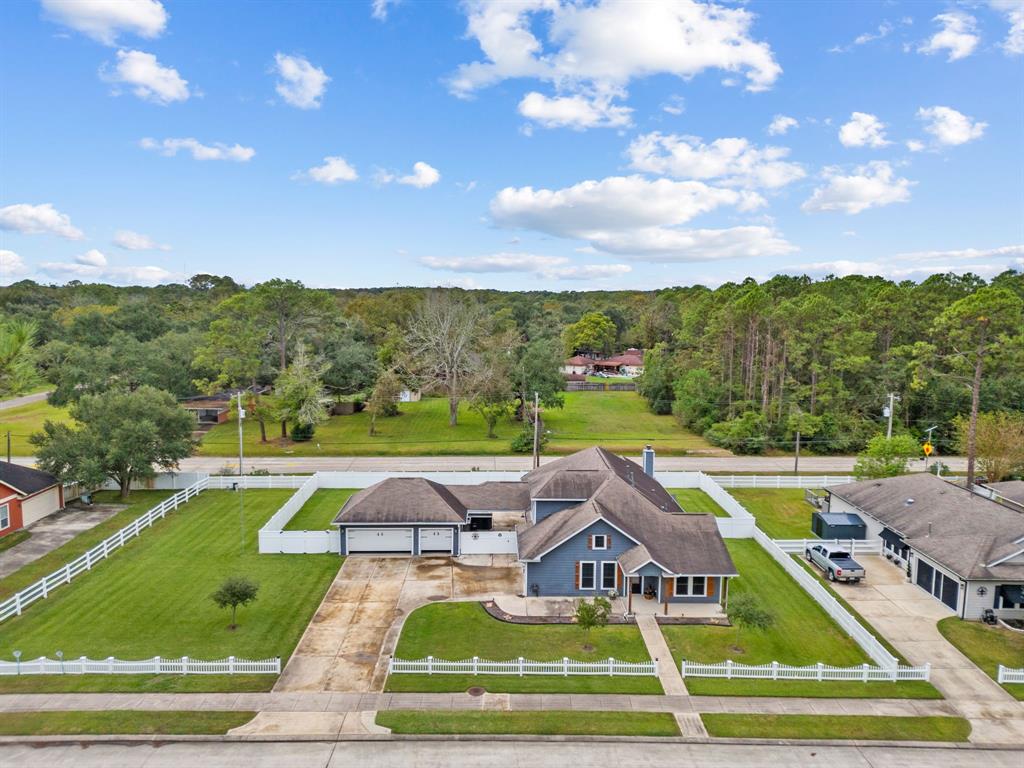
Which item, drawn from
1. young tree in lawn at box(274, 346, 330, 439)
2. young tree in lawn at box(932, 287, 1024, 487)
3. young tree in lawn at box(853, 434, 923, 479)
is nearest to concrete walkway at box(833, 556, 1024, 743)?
young tree in lawn at box(853, 434, 923, 479)

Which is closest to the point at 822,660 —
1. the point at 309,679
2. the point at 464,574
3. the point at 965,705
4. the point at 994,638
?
the point at 965,705

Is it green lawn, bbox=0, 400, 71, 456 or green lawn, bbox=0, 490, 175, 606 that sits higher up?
green lawn, bbox=0, 400, 71, 456

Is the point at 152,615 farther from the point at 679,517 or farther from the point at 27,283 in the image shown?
the point at 27,283

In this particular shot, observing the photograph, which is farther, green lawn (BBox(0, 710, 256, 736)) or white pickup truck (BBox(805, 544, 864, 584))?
white pickup truck (BBox(805, 544, 864, 584))

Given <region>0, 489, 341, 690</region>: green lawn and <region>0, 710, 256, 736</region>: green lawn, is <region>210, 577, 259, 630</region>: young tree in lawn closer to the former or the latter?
<region>0, 489, 341, 690</region>: green lawn

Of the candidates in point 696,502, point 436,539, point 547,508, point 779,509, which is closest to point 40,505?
point 436,539

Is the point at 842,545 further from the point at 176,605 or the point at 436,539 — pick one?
the point at 176,605

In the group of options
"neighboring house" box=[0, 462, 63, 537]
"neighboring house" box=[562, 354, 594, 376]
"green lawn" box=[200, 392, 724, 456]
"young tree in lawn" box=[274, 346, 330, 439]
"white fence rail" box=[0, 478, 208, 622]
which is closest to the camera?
"white fence rail" box=[0, 478, 208, 622]

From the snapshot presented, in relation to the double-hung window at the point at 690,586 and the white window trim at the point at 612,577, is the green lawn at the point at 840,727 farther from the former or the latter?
the white window trim at the point at 612,577
